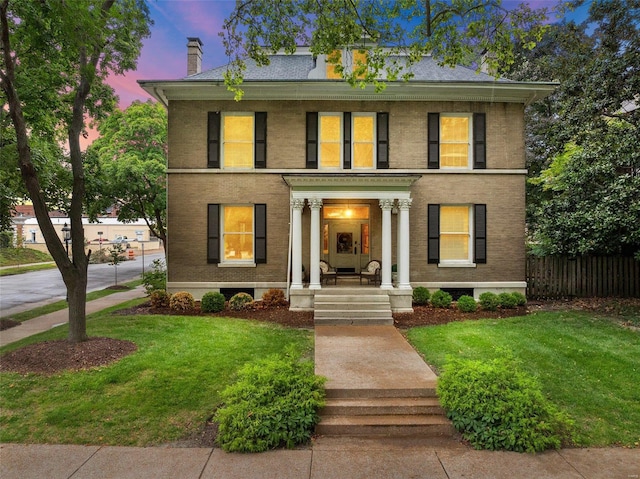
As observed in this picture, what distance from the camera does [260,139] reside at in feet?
43.8

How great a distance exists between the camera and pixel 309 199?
12.3 metres

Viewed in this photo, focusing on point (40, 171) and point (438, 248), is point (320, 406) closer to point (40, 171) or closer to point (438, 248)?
point (438, 248)

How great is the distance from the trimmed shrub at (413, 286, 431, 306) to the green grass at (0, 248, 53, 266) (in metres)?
33.7

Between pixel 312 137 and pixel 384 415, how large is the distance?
10.4 m

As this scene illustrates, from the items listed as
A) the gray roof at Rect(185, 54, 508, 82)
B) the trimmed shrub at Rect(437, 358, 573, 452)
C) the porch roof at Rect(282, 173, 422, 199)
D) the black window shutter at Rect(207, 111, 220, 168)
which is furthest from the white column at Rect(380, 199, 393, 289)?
the trimmed shrub at Rect(437, 358, 573, 452)

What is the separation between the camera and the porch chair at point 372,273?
13164 millimetres

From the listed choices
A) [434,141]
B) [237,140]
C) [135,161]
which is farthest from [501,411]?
[135,161]

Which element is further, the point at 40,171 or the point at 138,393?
the point at 40,171

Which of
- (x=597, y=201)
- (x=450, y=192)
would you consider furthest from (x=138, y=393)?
(x=597, y=201)

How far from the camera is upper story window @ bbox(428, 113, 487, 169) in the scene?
13.4 m

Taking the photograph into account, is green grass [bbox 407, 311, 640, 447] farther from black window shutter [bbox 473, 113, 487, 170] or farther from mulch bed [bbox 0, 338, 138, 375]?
mulch bed [bbox 0, 338, 138, 375]

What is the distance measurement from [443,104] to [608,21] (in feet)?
19.6

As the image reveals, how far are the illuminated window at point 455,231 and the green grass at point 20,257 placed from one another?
113 ft

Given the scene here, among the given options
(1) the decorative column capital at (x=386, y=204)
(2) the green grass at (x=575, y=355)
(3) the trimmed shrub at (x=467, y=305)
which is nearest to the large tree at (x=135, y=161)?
(1) the decorative column capital at (x=386, y=204)
